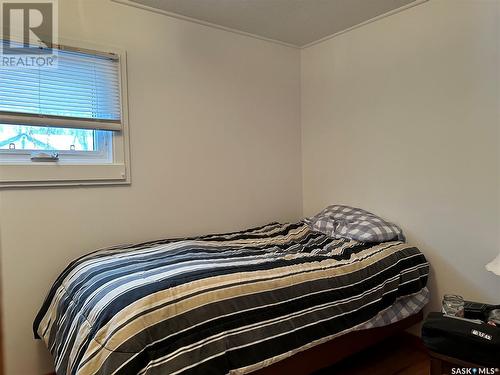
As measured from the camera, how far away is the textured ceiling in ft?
7.73

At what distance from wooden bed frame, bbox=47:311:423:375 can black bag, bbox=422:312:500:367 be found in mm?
460

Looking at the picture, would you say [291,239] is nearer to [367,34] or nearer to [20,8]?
[367,34]

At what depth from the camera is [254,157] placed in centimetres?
294

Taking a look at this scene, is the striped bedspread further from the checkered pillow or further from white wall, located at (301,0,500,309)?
white wall, located at (301,0,500,309)

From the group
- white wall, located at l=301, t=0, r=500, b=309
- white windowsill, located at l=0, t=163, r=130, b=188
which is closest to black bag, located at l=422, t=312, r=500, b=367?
white wall, located at l=301, t=0, r=500, b=309

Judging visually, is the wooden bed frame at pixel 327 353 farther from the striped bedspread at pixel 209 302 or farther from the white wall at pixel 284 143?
the white wall at pixel 284 143

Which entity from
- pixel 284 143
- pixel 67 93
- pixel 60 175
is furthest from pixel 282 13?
pixel 60 175

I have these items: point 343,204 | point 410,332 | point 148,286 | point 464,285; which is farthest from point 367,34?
point 148,286

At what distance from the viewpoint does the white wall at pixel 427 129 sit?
2094mm

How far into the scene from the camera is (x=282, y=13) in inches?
99.0

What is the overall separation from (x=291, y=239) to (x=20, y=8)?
7.08ft

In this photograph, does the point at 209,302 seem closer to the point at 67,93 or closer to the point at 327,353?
the point at 327,353

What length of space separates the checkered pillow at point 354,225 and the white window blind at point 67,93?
160 cm

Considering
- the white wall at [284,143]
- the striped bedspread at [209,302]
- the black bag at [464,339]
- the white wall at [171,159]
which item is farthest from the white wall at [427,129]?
the black bag at [464,339]
